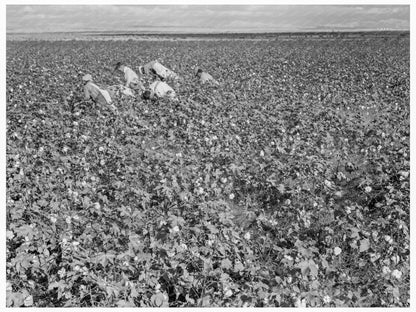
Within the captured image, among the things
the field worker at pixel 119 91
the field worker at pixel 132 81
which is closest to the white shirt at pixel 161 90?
the field worker at pixel 119 91

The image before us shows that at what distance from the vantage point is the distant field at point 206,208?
3.96 m

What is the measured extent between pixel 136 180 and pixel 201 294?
2.80 meters

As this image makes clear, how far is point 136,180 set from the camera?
6.29 metres

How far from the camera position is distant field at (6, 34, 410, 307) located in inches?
156

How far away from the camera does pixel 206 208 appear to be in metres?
4.82

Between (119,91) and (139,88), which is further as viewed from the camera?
(139,88)

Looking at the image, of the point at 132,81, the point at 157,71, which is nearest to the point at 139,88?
the point at 132,81

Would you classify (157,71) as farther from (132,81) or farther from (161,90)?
(161,90)

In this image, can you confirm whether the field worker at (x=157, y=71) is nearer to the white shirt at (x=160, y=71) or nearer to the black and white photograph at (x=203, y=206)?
the white shirt at (x=160, y=71)

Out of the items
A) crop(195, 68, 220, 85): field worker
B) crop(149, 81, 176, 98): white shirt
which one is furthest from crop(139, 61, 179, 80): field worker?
crop(149, 81, 176, 98): white shirt

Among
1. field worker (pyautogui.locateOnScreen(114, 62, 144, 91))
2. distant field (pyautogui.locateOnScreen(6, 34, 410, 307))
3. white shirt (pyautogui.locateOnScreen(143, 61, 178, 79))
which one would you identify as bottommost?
distant field (pyautogui.locateOnScreen(6, 34, 410, 307))

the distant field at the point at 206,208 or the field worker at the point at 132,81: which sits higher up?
the field worker at the point at 132,81

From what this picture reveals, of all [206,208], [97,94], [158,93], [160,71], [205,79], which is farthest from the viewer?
[160,71]

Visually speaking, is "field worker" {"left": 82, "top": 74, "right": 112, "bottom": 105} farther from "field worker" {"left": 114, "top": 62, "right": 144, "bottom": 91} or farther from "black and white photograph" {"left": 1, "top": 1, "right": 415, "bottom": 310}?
"field worker" {"left": 114, "top": 62, "right": 144, "bottom": 91}
